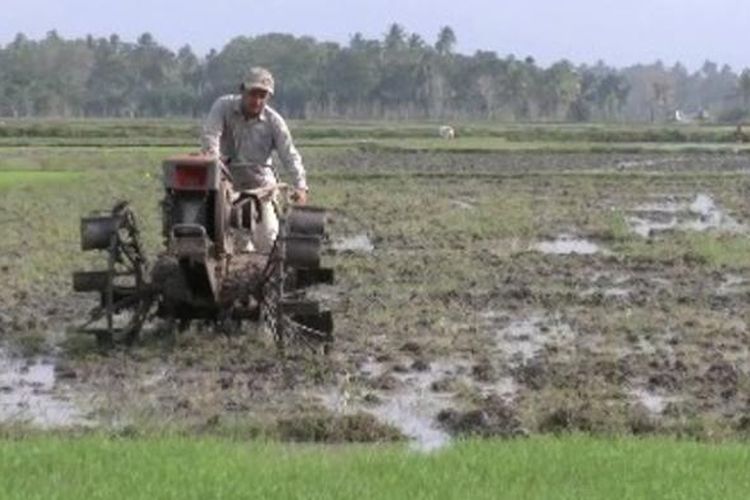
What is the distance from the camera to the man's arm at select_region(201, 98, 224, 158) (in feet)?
31.2

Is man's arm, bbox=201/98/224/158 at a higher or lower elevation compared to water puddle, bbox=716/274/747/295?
higher

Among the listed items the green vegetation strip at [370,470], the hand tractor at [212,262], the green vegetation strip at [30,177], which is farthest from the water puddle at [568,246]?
the green vegetation strip at [30,177]

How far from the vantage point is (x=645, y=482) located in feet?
19.6

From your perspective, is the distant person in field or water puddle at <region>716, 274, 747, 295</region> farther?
water puddle at <region>716, 274, 747, 295</region>

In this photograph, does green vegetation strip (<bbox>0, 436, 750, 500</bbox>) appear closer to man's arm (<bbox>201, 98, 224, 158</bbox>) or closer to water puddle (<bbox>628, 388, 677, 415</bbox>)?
water puddle (<bbox>628, 388, 677, 415</bbox>)

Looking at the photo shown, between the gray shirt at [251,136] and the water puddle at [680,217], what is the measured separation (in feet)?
33.2

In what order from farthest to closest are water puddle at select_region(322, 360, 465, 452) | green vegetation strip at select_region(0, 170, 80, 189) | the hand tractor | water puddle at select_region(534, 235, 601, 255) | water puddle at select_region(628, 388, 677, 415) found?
green vegetation strip at select_region(0, 170, 80, 189) < water puddle at select_region(534, 235, 601, 255) < the hand tractor < water puddle at select_region(628, 388, 677, 415) < water puddle at select_region(322, 360, 465, 452)

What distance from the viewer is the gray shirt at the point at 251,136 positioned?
980cm

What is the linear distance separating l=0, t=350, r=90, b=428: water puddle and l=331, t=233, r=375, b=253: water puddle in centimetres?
762

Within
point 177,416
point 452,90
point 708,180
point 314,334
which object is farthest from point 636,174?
point 452,90

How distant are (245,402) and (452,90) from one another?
9771 cm

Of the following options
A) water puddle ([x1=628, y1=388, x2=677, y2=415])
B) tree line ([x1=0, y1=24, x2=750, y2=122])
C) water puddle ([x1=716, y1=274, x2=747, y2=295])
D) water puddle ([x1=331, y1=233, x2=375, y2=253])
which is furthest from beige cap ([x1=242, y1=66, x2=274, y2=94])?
tree line ([x1=0, y1=24, x2=750, y2=122])

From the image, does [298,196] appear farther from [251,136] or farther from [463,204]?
[463,204]

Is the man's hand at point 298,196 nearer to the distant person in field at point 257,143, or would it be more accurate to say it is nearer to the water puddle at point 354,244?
the distant person in field at point 257,143
